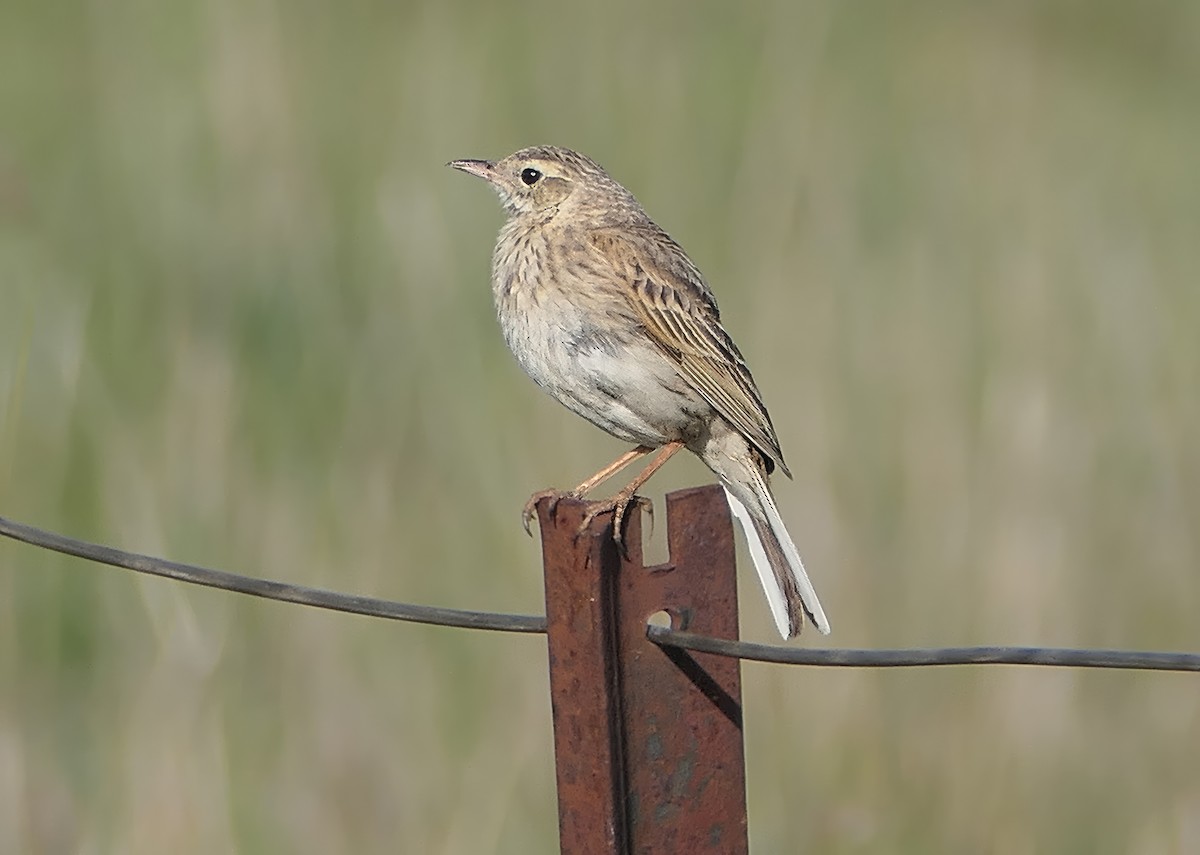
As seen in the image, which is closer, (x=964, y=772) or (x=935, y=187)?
(x=964, y=772)

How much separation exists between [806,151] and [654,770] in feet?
16.2

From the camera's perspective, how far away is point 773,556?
5.06m

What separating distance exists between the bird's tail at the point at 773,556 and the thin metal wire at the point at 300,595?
51.2 inches

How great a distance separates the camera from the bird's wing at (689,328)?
534 cm

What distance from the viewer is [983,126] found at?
27.6ft

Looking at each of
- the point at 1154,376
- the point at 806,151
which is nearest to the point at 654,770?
the point at 1154,376

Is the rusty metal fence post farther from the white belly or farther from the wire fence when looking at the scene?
the white belly

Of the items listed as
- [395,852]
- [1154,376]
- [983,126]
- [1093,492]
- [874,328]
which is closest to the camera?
[395,852]

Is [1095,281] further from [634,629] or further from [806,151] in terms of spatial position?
[634,629]

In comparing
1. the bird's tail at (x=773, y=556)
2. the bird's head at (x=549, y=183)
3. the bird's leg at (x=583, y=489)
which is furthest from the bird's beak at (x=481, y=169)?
the bird's tail at (x=773, y=556)

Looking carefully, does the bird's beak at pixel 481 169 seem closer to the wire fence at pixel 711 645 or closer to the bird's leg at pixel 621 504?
the bird's leg at pixel 621 504

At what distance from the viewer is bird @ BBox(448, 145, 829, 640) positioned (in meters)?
5.26

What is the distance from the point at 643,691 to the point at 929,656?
0.45 metres

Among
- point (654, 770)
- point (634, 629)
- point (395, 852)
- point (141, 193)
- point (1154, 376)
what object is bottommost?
point (395, 852)
